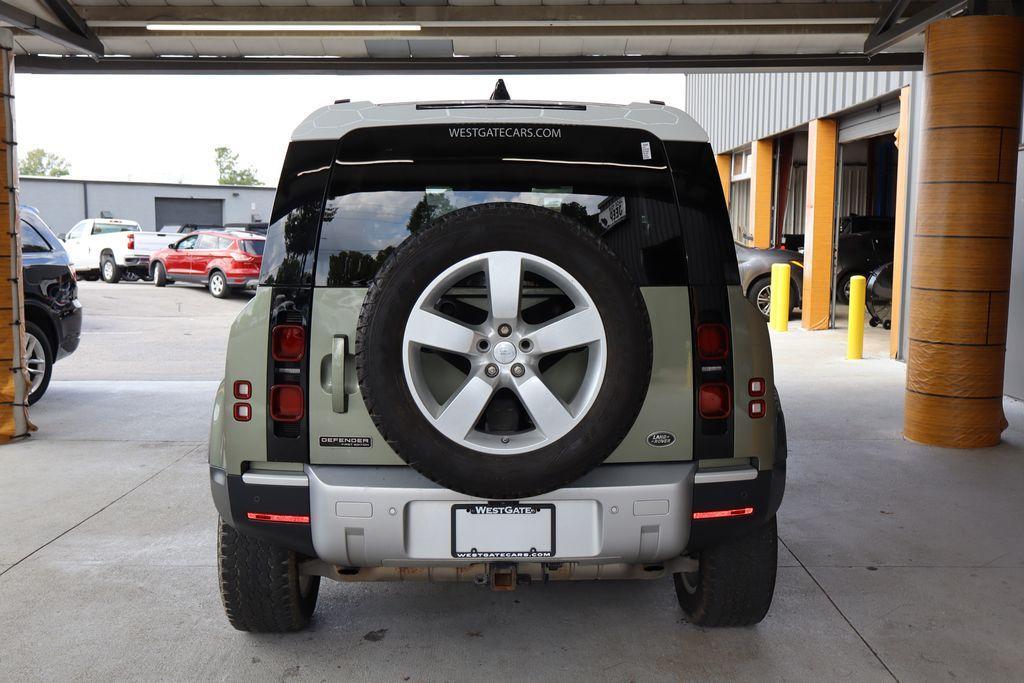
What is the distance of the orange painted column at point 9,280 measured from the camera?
6762 millimetres

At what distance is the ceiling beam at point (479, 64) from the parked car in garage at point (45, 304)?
153 cm

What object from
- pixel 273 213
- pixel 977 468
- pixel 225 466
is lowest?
pixel 977 468

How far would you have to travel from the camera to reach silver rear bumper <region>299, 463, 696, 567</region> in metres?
2.93

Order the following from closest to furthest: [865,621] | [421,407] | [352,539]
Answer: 1. [421,407]
2. [352,539]
3. [865,621]

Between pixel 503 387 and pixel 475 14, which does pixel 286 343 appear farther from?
pixel 475 14

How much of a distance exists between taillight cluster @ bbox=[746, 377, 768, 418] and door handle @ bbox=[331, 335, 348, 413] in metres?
1.30

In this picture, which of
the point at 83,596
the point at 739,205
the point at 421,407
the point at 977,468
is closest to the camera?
the point at 421,407

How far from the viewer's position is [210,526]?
4906 millimetres

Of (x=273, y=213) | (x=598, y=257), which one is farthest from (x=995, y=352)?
(x=273, y=213)

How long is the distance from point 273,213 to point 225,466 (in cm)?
84

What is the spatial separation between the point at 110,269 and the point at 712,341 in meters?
25.1

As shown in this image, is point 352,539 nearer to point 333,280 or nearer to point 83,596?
point 333,280

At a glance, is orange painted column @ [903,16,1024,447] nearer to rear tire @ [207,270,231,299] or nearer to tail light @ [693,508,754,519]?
tail light @ [693,508,754,519]

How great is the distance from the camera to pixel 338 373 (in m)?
2.92
